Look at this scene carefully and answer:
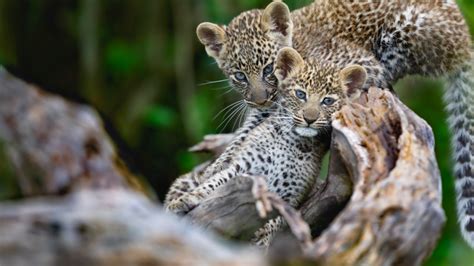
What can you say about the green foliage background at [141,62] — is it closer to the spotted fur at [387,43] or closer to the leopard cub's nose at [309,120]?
the spotted fur at [387,43]

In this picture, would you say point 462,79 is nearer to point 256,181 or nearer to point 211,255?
point 256,181

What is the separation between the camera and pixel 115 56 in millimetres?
13438

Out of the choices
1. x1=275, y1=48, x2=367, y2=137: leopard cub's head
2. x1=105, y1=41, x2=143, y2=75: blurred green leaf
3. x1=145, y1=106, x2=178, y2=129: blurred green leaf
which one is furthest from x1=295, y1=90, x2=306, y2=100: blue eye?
x1=105, y1=41, x2=143, y2=75: blurred green leaf

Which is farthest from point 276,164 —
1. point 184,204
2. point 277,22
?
point 277,22

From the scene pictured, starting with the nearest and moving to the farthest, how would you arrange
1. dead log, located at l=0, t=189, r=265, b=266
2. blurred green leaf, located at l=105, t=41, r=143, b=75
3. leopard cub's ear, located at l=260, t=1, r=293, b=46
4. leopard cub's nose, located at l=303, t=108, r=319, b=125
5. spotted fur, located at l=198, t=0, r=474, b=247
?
dead log, located at l=0, t=189, r=265, b=266, leopard cub's nose, located at l=303, t=108, r=319, b=125, spotted fur, located at l=198, t=0, r=474, b=247, leopard cub's ear, located at l=260, t=1, r=293, b=46, blurred green leaf, located at l=105, t=41, r=143, b=75

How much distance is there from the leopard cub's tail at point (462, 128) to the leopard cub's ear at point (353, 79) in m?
1.35

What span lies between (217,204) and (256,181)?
596 millimetres

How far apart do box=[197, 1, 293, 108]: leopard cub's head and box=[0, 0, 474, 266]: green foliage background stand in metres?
4.18

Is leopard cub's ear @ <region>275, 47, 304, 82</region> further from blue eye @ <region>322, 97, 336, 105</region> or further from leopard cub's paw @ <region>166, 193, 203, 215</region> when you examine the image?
leopard cub's paw @ <region>166, 193, 203, 215</region>

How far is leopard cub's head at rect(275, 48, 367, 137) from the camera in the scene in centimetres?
679

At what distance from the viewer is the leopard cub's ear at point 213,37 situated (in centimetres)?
806

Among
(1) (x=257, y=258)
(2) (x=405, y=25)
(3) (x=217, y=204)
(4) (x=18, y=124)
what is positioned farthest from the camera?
(2) (x=405, y=25)

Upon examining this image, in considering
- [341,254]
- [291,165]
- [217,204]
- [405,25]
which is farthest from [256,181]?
[405,25]

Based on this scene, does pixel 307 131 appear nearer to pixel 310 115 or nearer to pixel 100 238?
pixel 310 115
